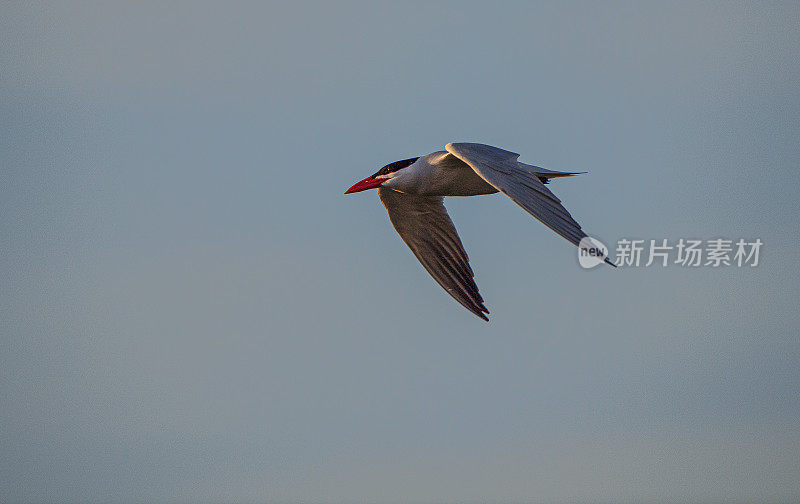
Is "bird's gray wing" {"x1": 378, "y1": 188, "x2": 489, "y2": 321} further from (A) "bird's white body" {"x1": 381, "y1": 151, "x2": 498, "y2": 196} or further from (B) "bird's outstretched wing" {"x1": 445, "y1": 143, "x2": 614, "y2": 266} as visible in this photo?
(B) "bird's outstretched wing" {"x1": 445, "y1": 143, "x2": 614, "y2": 266}

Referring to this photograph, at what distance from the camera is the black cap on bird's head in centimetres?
1373

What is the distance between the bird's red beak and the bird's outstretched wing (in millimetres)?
1873

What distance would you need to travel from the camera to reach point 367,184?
14.1 m

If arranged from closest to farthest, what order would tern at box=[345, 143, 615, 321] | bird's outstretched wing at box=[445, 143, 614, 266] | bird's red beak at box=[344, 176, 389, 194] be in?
1. bird's outstretched wing at box=[445, 143, 614, 266]
2. tern at box=[345, 143, 615, 321]
3. bird's red beak at box=[344, 176, 389, 194]

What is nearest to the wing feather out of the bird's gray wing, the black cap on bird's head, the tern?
the tern

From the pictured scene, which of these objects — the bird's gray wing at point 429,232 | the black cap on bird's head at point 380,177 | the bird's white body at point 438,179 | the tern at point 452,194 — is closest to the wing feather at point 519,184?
the tern at point 452,194

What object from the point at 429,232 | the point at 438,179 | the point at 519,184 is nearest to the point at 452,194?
the point at 438,179

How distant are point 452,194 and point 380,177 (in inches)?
42.9

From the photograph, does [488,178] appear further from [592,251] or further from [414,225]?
[414,225]

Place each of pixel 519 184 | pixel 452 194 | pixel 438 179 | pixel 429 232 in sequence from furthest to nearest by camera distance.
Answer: pixel 429 232 < pixel 452 194 < pixel 438 179 < pixel 519 184

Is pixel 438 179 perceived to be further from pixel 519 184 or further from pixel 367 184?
pixel 519 184

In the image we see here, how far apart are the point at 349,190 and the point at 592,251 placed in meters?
5.85

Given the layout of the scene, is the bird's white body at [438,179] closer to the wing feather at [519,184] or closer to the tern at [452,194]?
the tern at [452,194]

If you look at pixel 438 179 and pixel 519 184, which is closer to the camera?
pixel 519 184
